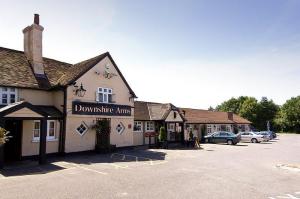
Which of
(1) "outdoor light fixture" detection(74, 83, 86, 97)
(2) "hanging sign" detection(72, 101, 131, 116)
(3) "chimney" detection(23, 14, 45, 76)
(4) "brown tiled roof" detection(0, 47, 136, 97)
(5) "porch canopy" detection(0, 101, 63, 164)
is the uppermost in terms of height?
(3) "chimney" detection(23, 14, 45, 76)

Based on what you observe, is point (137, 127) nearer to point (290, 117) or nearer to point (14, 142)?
point (14, 142)

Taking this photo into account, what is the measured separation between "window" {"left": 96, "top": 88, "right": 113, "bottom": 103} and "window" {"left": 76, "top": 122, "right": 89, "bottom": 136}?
2.50m

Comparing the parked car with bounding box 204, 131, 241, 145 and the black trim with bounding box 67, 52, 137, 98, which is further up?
the black trim with bounding box 67, 52, 137, 98

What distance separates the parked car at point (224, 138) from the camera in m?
33.8

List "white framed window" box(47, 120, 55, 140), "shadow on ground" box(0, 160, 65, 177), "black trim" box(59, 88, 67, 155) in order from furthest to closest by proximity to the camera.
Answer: "black trim" box(59, 88, 67, 155) → "white framed window" box(47, 120, 55, 140) → "shadow on ground" box(0, 160, 65, 177)

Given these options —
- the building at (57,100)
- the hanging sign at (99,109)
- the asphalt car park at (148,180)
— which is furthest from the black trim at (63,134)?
the asphalt car park at (148,180)

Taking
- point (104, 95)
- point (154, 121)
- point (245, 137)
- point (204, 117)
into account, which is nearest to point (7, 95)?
point (104, 95)

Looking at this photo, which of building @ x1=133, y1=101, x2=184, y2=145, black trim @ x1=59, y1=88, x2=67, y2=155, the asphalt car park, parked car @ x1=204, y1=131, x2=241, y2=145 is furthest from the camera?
parked car @ x1=204, y1=131, x2=241, y2=145

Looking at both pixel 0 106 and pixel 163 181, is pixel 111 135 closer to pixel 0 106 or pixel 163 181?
pixel 0 106

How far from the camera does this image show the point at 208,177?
43.0 ft

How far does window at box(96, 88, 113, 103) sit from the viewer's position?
2292 centimetres

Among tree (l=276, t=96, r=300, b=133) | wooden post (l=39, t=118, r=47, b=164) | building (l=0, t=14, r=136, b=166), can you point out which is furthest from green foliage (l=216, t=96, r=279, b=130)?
wooden post (l=39, t=118, r=47, b=164)

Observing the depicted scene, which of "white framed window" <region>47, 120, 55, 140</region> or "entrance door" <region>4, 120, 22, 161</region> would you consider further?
"white framed window" <region>47, 120, 55, 140</region>

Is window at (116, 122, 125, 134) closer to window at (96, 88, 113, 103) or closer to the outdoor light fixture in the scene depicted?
window at (96, 88, 113, 103)
